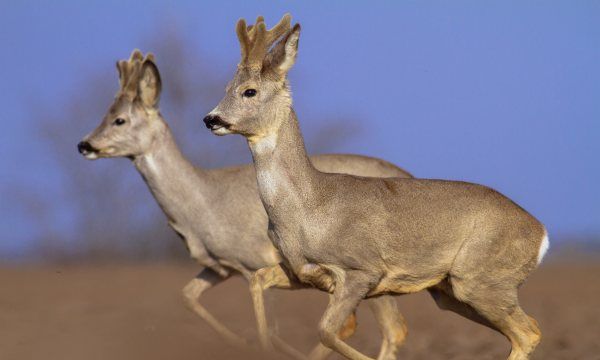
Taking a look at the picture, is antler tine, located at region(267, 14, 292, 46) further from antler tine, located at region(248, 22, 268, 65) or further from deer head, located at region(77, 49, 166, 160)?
deer head, located at region(77, 49, 166, 160)

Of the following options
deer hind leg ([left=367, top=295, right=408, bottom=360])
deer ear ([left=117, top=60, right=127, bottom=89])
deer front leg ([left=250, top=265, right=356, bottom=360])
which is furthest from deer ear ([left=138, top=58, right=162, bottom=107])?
deer hind leg ([left=367, top=295, right=408, bottom=360])

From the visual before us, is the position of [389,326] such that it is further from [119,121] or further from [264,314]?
[119,121]

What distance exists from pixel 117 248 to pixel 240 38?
20.6 metres

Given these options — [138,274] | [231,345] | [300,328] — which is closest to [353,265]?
[231,345]

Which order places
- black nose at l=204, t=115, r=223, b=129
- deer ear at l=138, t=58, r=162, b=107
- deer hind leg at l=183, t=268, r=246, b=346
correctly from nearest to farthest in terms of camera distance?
black nose at l=204, t=115, r=223, b=129 → deer hind leg at l=183, t=268, r=246, b=346 → deer ear at l=138, t=58, r=162, b=107

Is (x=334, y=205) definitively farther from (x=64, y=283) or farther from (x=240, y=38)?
(x=64, y=283)

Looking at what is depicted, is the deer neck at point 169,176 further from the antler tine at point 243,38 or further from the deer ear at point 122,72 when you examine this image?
the antler tine at point 243,38

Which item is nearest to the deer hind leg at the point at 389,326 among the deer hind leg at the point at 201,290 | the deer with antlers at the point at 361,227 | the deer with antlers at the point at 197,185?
the deer with antlers at the point at 197,185

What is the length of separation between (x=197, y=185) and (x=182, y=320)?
1.65m

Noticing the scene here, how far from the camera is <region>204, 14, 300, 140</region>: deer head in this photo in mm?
10203

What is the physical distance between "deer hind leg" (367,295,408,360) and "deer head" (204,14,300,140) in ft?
8.86

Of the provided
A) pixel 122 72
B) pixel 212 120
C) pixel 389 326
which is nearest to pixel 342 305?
pixel 212 120

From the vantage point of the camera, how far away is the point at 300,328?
54.1ft

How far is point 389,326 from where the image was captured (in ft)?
40.1
